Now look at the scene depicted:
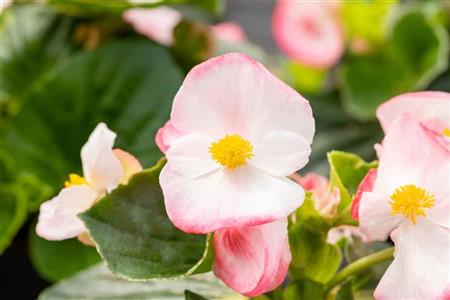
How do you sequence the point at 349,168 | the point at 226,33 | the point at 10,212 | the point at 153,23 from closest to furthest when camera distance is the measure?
the point at 349,168 < the point at 10,212 < the point at 153,23 < the point at 226,33

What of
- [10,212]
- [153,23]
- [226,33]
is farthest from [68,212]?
[226,33]

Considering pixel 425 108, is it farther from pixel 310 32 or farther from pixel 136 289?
pixel 310 32

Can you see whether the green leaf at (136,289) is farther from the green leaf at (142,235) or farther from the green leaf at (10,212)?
the green leaf at (10,212)

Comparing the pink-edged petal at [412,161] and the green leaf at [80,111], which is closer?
the pink-edged petal at [412,161]

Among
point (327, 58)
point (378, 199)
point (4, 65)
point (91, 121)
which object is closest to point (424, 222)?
point (378, 199)

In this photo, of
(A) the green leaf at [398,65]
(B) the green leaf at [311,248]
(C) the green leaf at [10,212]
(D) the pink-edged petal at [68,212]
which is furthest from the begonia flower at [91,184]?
(A) the green leaf at [398,65]
